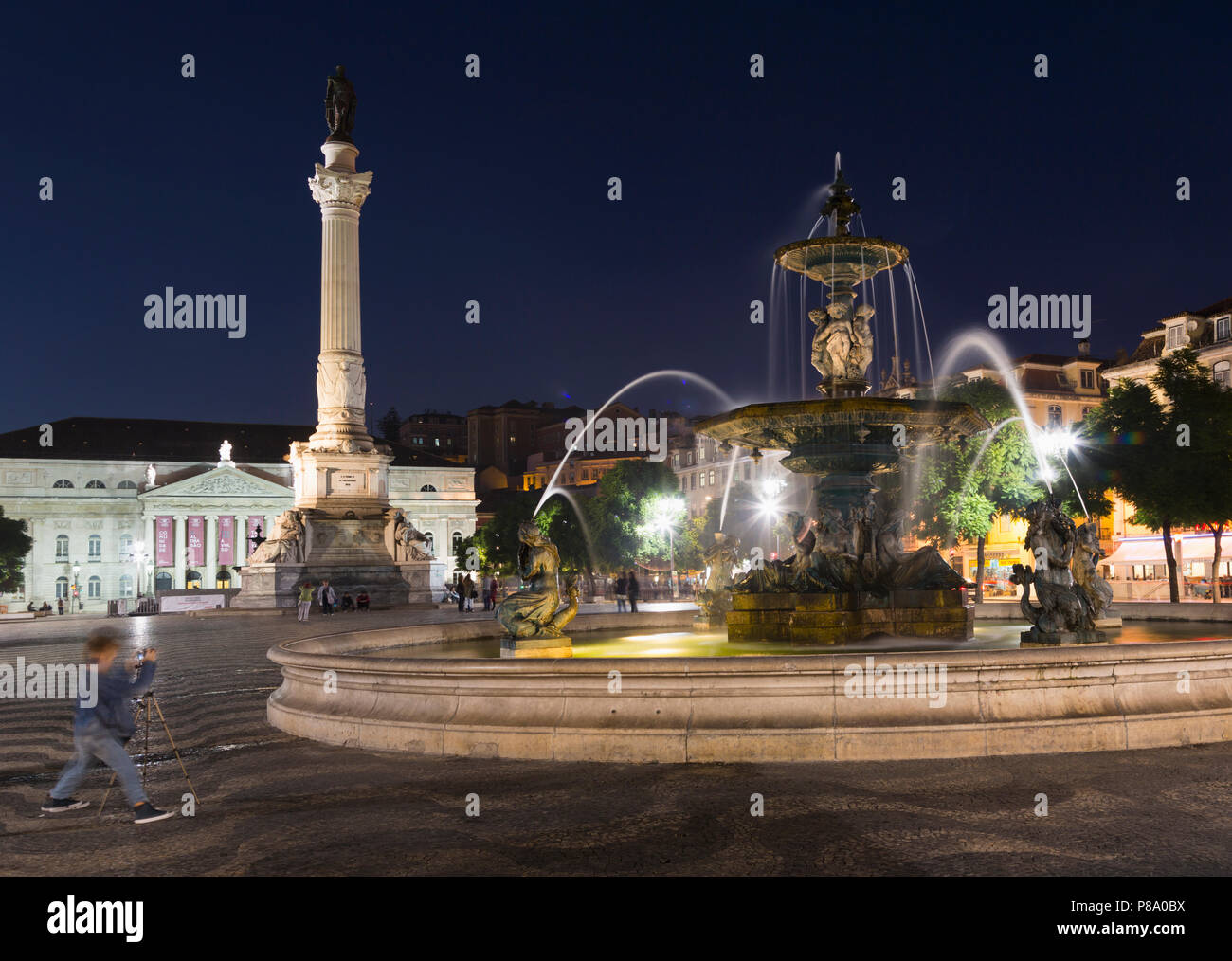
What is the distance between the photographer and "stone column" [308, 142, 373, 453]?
4806cm

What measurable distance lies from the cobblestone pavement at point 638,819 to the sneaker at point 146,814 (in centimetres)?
14

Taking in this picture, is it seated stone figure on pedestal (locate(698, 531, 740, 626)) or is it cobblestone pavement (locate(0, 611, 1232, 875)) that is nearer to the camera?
cobblestone pavement (locate(0, 611, 1232, 875))

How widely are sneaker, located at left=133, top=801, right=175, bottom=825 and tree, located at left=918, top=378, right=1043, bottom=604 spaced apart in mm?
40247

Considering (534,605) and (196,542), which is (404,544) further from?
(196,542)

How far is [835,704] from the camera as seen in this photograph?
8711 mm

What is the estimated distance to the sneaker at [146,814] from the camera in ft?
23.8

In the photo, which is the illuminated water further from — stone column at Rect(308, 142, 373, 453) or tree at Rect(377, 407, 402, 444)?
tree at Rect(377, 407, 402, 444)

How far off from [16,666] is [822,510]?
1691cm

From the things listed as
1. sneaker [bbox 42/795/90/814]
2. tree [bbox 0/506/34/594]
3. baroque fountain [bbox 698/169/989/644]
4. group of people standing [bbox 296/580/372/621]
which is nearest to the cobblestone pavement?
sneaker [bbox 42/795/90/814]

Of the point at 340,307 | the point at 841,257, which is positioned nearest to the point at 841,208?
the point at 841,257

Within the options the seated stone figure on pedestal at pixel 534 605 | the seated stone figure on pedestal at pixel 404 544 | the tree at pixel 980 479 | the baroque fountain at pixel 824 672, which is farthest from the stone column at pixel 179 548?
the seated stone figure on pedestal at pixel 534 605

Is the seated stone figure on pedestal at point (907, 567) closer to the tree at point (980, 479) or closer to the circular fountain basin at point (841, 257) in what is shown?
the circular fountain basin at point (841, 257)

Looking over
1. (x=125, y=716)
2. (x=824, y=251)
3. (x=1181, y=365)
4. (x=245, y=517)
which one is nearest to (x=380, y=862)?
(x=125, y=716)

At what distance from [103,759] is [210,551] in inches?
4356
